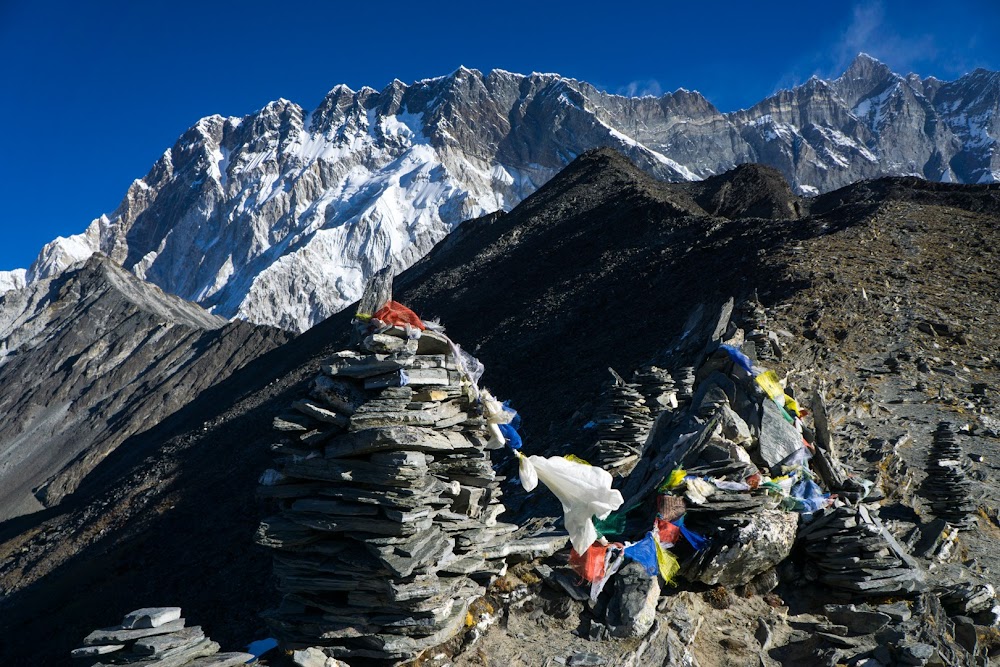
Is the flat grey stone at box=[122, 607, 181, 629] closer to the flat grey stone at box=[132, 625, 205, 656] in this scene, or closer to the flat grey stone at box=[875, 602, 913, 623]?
the flat grey stone at box=[132, 625, 205, 656]

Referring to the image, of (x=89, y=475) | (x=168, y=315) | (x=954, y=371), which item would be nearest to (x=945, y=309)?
(x=954, y=371)

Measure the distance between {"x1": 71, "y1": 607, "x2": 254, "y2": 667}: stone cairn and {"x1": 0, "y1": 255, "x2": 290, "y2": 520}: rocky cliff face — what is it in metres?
59.9

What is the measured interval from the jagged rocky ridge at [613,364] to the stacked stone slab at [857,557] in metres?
0.44

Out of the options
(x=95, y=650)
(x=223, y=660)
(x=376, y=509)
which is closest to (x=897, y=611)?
(x=376, y=509)

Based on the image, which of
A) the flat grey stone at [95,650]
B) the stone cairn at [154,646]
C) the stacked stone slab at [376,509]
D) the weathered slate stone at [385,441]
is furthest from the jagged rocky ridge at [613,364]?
the flat grey stone at [95,650]

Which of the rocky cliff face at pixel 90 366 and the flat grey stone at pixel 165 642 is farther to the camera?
the rocky cliff face at pixel 90 366

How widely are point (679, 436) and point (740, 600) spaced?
2578 millimetres

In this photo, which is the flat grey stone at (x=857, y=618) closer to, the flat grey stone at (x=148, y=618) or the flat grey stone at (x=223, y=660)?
the flat grey stone at (x=223, y=660)

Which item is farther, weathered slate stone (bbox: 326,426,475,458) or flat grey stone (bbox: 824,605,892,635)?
flat grey stone (bbox: 824,605,892,635)

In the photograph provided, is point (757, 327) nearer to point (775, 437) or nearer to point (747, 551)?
point (775, 437)

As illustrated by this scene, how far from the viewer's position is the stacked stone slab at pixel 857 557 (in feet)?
22.7

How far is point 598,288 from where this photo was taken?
3519 cm

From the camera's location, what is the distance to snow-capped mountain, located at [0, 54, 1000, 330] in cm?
15762

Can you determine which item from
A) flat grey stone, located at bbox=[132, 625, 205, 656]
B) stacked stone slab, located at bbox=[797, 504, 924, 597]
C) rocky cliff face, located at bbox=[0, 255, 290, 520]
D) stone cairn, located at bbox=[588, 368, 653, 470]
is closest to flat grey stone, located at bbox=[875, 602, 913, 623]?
stacked stone slab, located at bbox=[797, 504, 924, 597]
